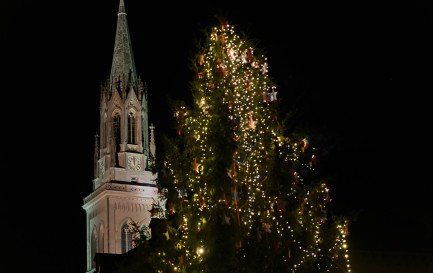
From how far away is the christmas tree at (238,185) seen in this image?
1639 centimetres

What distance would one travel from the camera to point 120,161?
55906mm

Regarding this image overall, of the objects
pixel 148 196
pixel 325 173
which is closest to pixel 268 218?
A: pixel 325 173

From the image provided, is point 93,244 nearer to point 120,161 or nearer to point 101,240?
point 101,240

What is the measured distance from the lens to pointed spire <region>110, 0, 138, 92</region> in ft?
192

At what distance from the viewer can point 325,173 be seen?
86.8 feet

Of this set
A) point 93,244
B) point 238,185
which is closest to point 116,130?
point 93,244

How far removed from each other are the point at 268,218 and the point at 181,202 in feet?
7.48

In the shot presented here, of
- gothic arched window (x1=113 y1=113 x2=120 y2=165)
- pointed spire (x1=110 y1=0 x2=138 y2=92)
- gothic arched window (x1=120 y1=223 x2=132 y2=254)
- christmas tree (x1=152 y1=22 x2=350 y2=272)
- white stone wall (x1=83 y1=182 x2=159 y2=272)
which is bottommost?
christmas tree (x1=152 y1=22 x2=350 y2=272)

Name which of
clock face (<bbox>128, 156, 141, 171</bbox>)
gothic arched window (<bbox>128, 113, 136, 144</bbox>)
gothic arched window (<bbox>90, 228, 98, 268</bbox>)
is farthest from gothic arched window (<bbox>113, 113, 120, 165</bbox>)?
gothic arched window (<bbox>90, 228, 98, 268</bbox>)

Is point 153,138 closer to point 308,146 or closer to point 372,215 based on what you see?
point 372,215

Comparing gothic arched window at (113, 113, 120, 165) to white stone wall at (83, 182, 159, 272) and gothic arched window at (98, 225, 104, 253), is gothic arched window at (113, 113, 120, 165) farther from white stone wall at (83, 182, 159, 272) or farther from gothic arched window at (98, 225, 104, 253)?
gothic arched window at (98, 225, 104, 253)

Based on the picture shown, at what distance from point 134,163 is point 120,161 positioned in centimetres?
116

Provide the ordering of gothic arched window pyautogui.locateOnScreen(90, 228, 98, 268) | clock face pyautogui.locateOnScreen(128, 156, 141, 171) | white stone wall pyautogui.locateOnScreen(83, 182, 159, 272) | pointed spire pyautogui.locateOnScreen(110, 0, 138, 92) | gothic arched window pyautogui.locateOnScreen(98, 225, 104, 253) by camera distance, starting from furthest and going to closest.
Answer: pointed spire pyautogui.locateOnScreen(110, 0, 138, 92) < clock face pyautogui.locateOnScreen(128, 156, 141, 171) < gothic arched window pyautogui.locateOnScreen(90, 228, 98, 268) < gothic arched window pyautogui.locateOnScreen(98, 225, 104, 253) < white stone wall pyautogui.locateOnScreen(83, 182, 159, 272)

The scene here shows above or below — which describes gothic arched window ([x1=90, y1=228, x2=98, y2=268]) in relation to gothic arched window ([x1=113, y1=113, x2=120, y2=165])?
below
